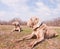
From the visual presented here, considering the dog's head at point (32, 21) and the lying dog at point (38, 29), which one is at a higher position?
the dog's head at point (32, 21)

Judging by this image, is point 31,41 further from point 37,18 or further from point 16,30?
point 16,30

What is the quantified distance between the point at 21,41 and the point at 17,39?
28cm

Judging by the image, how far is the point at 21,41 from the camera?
1091 cm

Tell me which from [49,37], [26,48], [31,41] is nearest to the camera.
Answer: [26,48]

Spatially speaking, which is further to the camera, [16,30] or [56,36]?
[16,30]

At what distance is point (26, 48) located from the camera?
10.1 metres

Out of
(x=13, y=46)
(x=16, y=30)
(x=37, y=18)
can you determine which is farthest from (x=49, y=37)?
(x=16, y=30)

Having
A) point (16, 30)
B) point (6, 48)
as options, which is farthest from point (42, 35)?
point (16, 30)

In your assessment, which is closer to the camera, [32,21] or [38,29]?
[32,21]

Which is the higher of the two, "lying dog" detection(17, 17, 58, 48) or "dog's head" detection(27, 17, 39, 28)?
"dog's head" detection(27, 17, 39, 28)

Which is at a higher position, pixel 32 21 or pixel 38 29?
pixel 32 21

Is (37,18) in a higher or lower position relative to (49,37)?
higher

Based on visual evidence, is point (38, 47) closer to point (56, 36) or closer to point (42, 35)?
point (42, 35)

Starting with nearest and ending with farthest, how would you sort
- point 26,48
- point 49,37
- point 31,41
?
point 26,48 < point 31,41 < point 49,37
